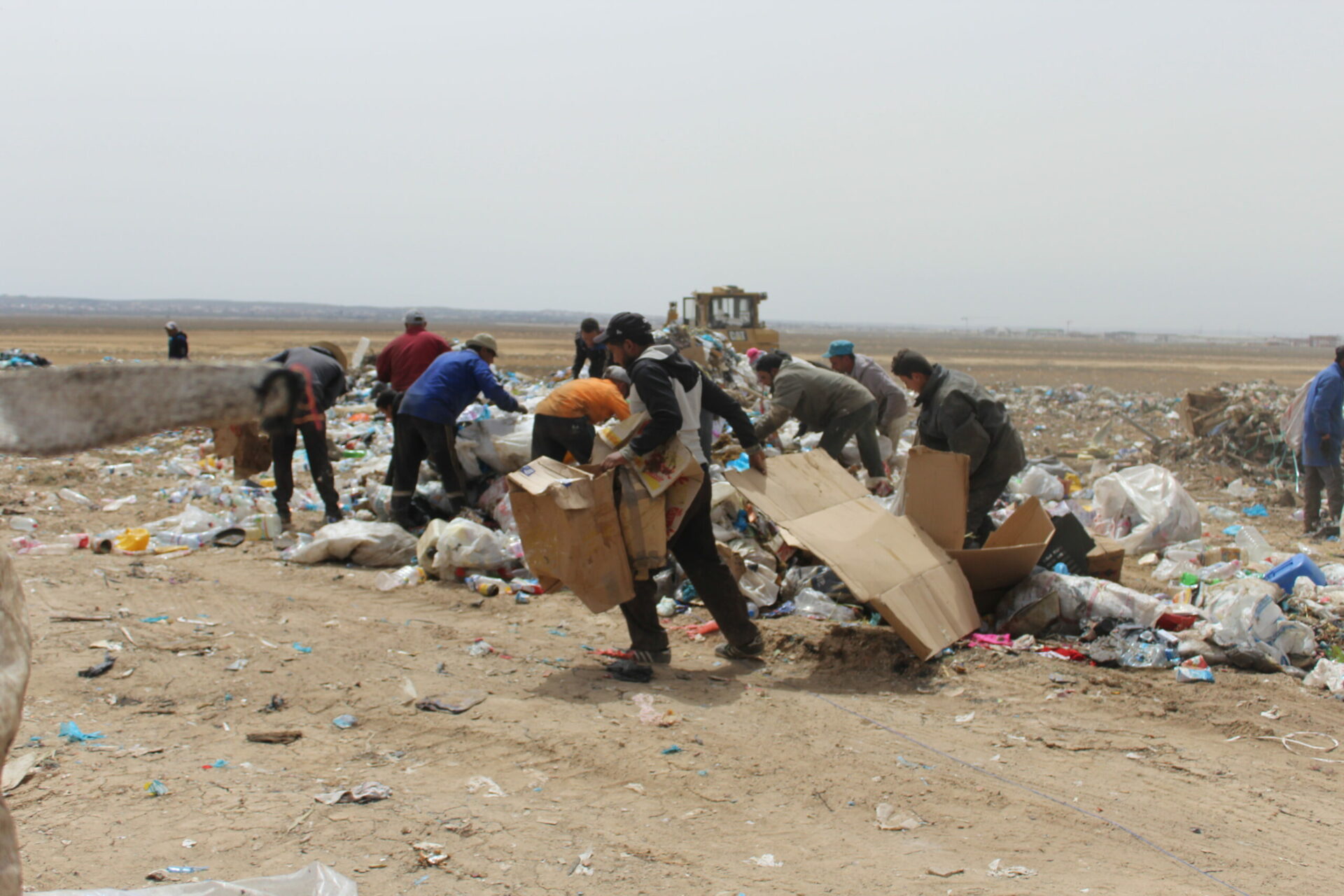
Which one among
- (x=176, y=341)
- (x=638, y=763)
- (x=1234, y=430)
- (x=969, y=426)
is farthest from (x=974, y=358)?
(x=638, y=763)

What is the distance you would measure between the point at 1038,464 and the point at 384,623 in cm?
625

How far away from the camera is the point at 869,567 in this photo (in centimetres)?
429

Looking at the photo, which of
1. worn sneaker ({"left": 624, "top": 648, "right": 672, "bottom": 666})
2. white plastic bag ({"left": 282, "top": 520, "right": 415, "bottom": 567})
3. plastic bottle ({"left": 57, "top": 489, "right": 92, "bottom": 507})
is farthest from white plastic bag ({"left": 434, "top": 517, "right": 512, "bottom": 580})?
plastic bottle ({"left": 57, "top": 489, "right": 92, "bottom": 507})

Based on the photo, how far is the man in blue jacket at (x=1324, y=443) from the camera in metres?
6.78

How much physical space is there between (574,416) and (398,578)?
4.82 ft

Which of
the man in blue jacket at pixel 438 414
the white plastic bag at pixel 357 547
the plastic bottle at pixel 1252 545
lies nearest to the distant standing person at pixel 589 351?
the man in blue jacket at pixel 438 414

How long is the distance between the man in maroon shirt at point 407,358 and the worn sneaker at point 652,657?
11.9 ft

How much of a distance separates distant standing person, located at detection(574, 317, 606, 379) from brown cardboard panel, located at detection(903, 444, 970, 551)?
Answer: 4.68 m

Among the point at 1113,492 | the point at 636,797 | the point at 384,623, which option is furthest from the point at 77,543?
the point at 1113,492

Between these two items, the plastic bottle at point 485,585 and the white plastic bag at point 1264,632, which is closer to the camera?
the white plastic bag at point 1264,632

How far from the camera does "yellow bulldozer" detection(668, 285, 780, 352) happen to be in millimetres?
17000

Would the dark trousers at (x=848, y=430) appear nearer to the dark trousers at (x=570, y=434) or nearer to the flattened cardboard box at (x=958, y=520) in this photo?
the flattened cardboard box at (x=958, y=520)

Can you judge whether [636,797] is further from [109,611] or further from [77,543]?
[77,543]

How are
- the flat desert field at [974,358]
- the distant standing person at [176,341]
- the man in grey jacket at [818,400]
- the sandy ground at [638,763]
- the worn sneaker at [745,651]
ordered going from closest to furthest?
1. the sandy ground at [638,763]
2. the worn sneaker at [745,651]
3. the man in grey jacket at [818,400]
4. the distant standing person at [176,341]
5. the flat desert field at [974,358]
